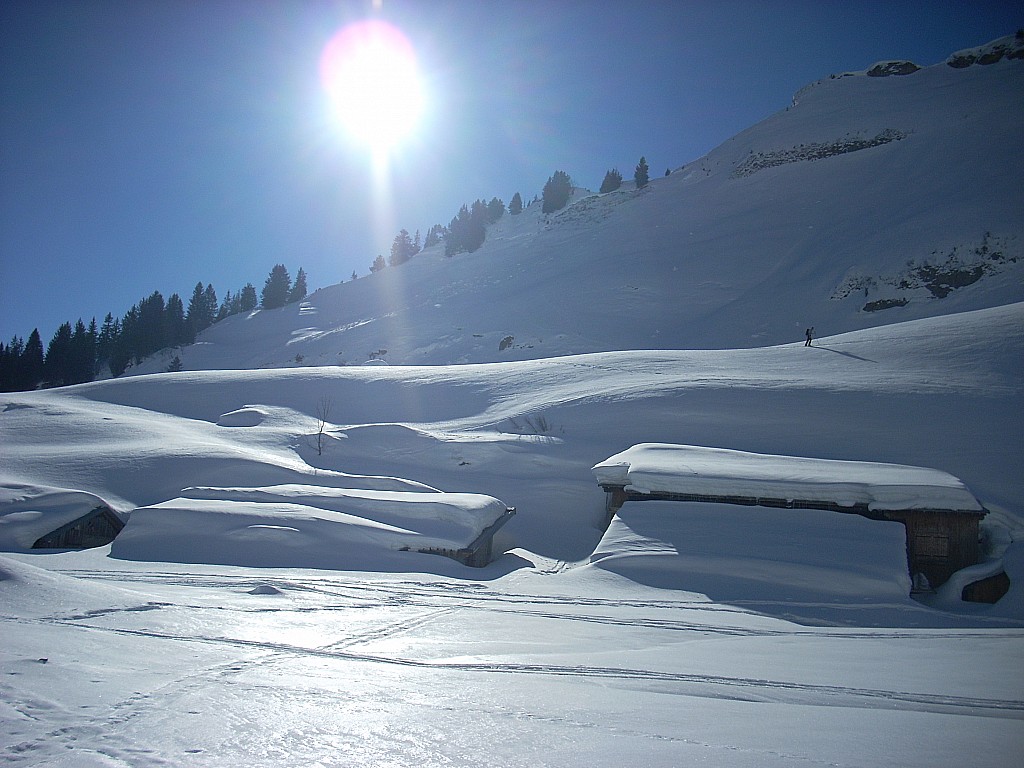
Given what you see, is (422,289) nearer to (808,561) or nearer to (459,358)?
(459,358)

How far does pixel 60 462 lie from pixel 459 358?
2934 centimetres

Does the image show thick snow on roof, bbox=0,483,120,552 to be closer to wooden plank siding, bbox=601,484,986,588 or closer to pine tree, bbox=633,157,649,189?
wooden plank siding, bbox=601,484,986,588

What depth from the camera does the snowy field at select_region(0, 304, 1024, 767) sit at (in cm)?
327

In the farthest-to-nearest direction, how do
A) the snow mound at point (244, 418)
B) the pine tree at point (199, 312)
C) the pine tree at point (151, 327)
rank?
1. the pine tree at point (199, 312)
2. the pine tree at point (151, 327)
3. the snow mound at point (244, 418)

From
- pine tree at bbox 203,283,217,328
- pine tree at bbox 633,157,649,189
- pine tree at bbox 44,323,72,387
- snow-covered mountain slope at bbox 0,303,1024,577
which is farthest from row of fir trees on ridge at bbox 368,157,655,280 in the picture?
snow-covered mountain slope at bbox 0,303,1024,577

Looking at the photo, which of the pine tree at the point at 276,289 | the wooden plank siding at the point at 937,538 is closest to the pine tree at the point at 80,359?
the pine tree at the point at 276,289

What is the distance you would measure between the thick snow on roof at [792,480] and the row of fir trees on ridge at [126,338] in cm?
7436

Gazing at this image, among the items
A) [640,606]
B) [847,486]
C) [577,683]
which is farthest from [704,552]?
[577,683]

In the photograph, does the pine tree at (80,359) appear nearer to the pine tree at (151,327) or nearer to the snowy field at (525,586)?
the pine tree at (151,327)

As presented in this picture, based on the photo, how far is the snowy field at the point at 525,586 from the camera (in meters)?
3.27

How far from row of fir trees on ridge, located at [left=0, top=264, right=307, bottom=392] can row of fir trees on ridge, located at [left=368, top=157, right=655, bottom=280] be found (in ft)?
52.3

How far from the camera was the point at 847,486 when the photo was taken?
1312 cm

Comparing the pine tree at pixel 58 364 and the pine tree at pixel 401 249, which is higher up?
the pine tree at pixel 401 249

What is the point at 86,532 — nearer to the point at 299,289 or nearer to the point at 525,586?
the point at 525,586
